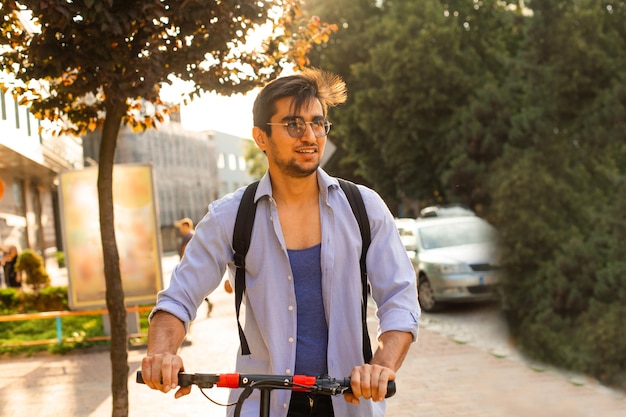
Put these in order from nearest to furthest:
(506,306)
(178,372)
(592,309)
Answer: (178,372)
(592,309)
(506,306)

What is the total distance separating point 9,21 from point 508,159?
18404 millimetres

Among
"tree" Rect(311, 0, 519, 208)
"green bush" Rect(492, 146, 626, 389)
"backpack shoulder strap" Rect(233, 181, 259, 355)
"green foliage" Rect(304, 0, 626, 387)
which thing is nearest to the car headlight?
"green foliage" Rect(304, 0, 626, 387)

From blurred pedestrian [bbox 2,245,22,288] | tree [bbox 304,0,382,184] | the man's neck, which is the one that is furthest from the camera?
tree [bbox 304,0,382,184]

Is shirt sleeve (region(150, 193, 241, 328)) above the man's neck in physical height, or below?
below

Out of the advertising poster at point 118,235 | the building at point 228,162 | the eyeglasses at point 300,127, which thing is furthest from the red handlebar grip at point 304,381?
the building at point 228,162

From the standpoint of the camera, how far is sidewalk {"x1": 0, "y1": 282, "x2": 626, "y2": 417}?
292 inches

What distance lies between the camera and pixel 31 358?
1272cm

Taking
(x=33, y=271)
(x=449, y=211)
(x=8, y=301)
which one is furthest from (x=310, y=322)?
(x=449, y=211)

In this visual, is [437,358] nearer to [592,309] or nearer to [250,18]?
[250,18]

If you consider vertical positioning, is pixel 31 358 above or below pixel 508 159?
below

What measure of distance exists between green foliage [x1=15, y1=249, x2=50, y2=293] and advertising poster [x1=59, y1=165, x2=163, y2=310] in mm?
5635

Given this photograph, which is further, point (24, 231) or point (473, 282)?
point (24, 231)

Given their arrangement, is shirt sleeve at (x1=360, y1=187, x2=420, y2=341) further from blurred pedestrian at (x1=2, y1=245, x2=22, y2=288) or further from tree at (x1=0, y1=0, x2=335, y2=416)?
blurred pedestrian at (x1=2, y1=245, x2=22, y2=288)

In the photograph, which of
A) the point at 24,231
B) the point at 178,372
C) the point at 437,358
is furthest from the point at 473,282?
the point at 24,231
